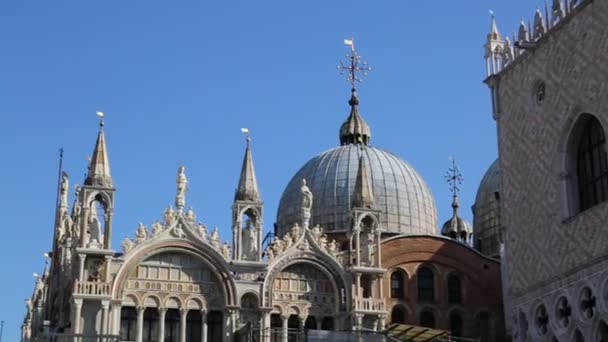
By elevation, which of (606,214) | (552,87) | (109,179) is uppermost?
(552,87)

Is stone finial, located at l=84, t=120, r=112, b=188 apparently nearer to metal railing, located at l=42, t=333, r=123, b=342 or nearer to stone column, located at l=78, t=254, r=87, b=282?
stone column, located at l=78, t=254, r=87, b=282

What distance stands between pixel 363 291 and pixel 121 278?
24.9 ft

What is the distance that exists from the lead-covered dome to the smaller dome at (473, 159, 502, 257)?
457 centimetres

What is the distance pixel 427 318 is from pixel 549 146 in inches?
376

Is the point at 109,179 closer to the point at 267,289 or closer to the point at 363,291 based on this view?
the point at 267,289

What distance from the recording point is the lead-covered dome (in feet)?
141

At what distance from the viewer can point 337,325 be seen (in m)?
33.6

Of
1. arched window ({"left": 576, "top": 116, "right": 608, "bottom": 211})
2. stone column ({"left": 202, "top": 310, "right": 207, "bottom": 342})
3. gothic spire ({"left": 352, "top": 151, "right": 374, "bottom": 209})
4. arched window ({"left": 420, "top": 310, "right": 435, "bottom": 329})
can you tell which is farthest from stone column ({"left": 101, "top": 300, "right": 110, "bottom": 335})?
arched window ({"left": 576, "top": 116, "right": 608, "bottom": 211})

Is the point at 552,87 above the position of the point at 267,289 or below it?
above

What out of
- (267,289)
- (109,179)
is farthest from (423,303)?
(109,179)

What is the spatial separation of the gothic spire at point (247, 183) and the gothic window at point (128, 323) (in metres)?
4.71

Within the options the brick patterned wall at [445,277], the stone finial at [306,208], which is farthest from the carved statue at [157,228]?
the brick patterned wall at [445,277]

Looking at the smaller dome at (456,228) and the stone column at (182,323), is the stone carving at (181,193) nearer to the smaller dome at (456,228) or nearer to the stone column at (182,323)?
the stone column at (182,323)

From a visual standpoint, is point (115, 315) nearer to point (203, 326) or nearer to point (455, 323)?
point (203, 326)
